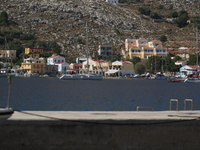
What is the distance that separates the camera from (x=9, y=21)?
183 meters

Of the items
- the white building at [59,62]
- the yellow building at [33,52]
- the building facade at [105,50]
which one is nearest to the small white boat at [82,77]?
the white building at [59,62]

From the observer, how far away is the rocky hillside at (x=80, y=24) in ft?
554

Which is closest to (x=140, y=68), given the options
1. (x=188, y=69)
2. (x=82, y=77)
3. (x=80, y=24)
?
(x=188, y=69)

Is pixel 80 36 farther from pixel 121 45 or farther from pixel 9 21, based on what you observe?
pixel 9 21

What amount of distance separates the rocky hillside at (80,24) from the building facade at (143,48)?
678 cm

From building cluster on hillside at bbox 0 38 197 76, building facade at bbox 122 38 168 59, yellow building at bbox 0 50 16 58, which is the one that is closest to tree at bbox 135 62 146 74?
building cluster on hillside at bbox 0 38 197 76

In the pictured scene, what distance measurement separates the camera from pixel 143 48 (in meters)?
163

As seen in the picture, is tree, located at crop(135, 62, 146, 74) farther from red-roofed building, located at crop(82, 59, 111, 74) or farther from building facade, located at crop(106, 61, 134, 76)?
red-roofed building, located at crop(82, 59, 111, 74)

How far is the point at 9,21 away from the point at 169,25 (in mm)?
64103

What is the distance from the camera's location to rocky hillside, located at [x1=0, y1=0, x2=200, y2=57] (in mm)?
168875

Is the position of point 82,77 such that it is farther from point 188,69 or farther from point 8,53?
point 188,69
